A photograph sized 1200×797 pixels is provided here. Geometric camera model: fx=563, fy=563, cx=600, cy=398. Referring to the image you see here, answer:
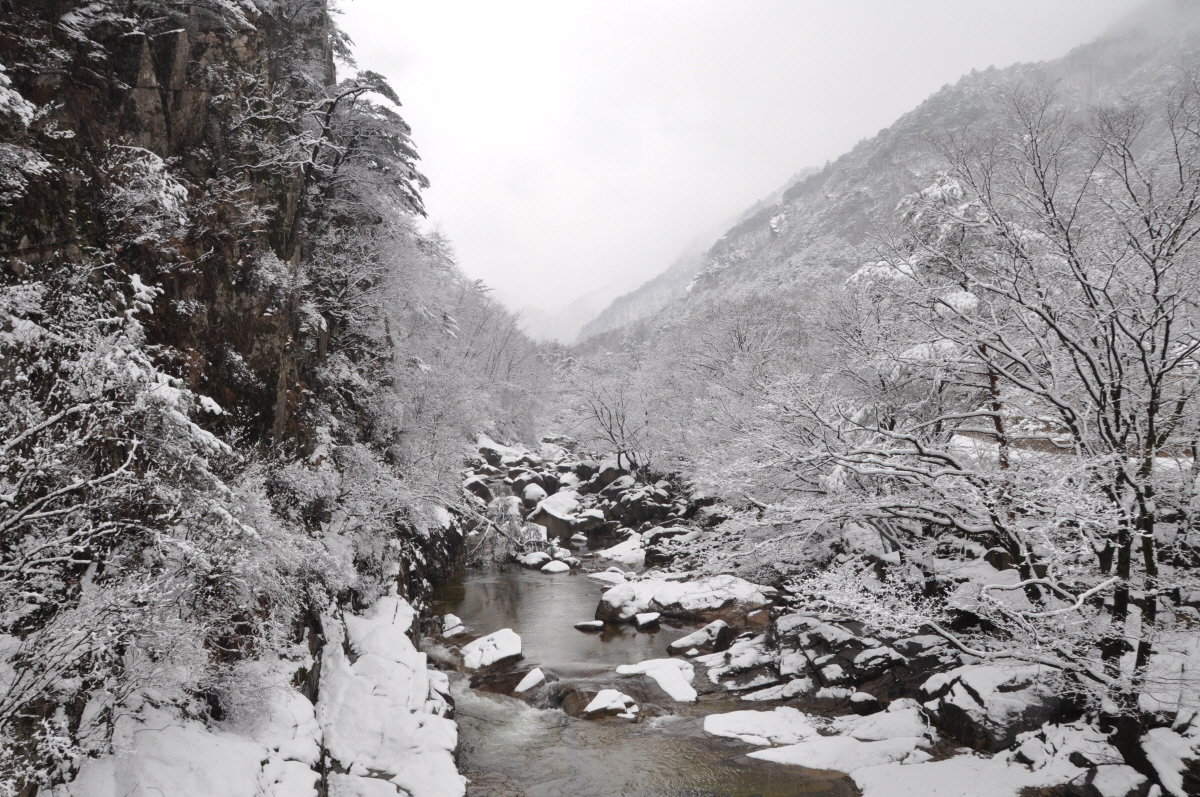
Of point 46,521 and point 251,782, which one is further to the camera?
point 251,782

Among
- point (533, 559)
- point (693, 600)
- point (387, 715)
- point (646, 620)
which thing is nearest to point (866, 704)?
point (693, 600)

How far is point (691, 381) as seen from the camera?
1329 inches

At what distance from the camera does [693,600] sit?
716 inches

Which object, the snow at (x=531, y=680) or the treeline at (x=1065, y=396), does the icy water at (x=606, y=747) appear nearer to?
the snow at (x=531, y=680)

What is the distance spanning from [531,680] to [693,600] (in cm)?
642

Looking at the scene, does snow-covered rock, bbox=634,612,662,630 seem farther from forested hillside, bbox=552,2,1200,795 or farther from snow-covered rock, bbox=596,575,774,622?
forested hillside, bbox=552,2,1200,795

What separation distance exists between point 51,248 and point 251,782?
7.17 metres

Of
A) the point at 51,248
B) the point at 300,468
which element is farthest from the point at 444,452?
the point at 51,248

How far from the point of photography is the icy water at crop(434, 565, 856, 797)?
9812 millimetres

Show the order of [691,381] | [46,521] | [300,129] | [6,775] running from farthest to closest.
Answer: [691,381] → [300,129] → [46,521] → [6,775]

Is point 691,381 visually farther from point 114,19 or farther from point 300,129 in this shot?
point 114,19

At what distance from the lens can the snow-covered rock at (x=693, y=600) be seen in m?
17.9

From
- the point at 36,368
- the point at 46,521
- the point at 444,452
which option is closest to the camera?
the point at 46,521

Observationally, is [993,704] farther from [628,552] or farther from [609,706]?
[628,552]
